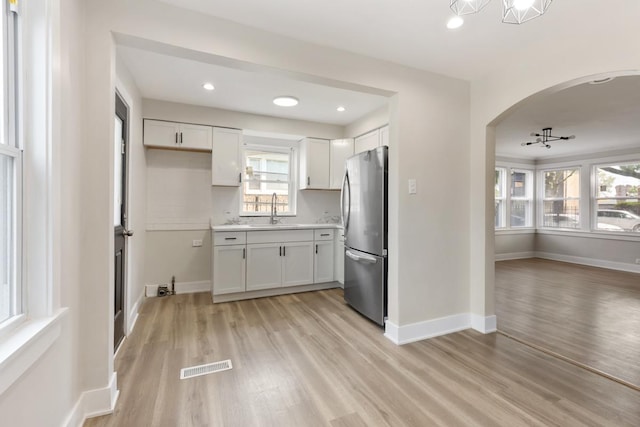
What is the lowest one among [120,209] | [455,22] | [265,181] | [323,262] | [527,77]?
[323,262]

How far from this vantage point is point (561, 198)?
6.87m

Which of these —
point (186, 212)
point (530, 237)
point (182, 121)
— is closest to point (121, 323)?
point (186, 212)

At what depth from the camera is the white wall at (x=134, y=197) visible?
270cm

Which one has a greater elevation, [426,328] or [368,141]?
[368,141]

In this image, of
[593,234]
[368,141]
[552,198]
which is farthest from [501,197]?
[368,141]

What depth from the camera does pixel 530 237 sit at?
23.9 feet

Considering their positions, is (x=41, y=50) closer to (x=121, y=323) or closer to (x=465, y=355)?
(x=121, y=323)

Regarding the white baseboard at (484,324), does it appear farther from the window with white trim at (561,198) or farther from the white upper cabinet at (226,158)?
the window with white trim at (561,198)

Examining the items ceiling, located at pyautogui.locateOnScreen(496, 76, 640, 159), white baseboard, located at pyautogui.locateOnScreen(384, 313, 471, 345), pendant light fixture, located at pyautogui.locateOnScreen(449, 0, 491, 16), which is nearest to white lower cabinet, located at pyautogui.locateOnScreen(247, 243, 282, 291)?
white baseboard, located at pyautogui.locateOnScreen(384, 313, 471, 345)

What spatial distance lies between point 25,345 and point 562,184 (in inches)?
356

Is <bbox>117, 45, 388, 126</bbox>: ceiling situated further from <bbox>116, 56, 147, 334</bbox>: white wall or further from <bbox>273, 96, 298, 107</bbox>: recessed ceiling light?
<bbox>116, 56, 147, 334</bbox>: white wall

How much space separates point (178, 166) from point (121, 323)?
215cm

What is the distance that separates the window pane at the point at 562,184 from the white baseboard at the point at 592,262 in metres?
1.41

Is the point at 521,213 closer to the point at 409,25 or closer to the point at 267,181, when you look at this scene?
the point at 267,181
